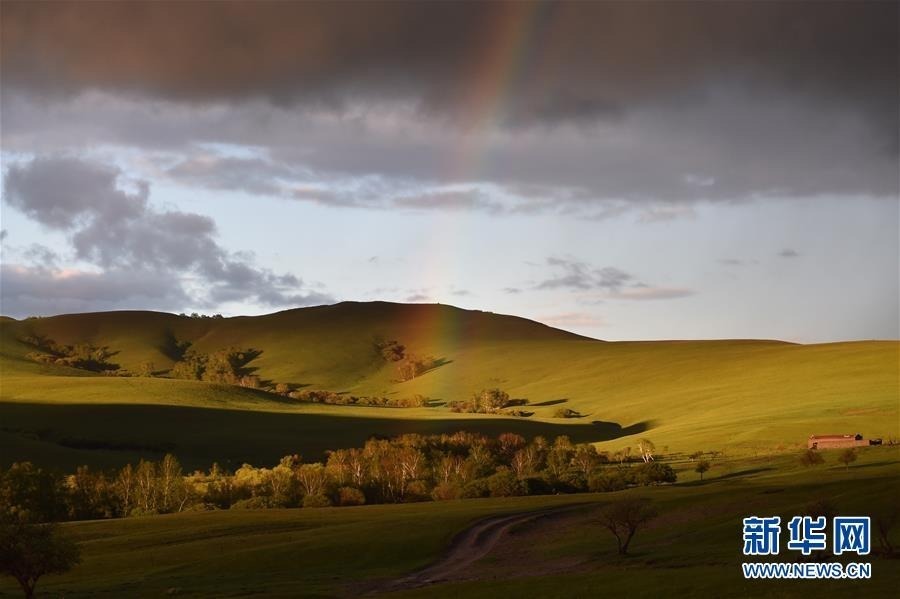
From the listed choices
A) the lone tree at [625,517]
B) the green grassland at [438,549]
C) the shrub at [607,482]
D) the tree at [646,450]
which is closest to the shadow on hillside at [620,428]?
the tree at [646,450]

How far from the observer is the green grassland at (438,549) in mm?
44156

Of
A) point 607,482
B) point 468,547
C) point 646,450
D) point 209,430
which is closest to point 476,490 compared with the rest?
point 607,482

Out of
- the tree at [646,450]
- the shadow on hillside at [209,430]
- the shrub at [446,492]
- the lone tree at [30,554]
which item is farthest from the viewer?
the shadow on hillside at [209,430]

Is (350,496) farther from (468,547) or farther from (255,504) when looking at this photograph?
(468,547)

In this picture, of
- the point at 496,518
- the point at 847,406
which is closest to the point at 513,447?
the point at 847,406

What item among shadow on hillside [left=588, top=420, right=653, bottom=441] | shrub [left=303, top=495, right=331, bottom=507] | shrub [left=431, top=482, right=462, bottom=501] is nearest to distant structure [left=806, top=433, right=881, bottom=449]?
shrub [left=431, top=482, right=462, bottom=501]

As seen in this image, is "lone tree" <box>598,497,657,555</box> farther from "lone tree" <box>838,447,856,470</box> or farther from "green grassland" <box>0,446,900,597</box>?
"lone tree" <box>838,447,856,470</box>

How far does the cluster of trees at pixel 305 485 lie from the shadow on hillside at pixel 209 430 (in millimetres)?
38892

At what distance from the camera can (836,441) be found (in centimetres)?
11538

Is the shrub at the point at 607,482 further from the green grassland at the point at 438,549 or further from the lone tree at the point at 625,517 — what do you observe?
the lone tree at the point at 625,517

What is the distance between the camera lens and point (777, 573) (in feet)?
139

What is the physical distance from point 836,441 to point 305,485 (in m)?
61.3

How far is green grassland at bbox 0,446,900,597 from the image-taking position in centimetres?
4416

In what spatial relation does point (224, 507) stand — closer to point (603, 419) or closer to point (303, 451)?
point (303, 451)
